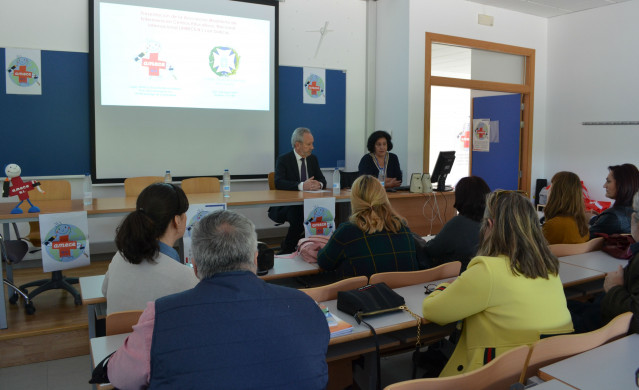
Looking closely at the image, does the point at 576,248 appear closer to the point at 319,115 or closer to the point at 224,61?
the point at 319,115

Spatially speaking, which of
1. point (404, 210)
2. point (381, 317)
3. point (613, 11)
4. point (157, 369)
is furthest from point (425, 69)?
point (157, 369)

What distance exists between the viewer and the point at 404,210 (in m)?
5.34

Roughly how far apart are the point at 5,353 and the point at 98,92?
9.55 ft

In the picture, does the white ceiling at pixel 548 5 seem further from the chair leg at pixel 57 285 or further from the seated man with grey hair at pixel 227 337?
the seated man with grey hair at pixel 227 337

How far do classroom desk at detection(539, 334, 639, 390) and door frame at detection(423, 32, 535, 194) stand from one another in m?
5.02

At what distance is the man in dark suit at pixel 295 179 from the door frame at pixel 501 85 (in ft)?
6.91

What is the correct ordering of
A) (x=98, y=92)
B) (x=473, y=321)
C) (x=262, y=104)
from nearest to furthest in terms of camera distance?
1. (x=473, y=321)
2. (x=98, y=92)
3. (x=262, y=104)

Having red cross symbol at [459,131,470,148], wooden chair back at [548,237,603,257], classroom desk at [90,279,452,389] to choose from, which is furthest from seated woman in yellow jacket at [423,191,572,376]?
red cross symbol at [459,131,470,148]

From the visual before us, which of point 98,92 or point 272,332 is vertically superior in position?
point 98,92

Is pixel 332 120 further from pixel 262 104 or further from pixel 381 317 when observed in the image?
pixel 381 317

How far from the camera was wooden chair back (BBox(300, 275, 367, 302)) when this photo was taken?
2.13 metres

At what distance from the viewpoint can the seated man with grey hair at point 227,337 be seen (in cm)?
118

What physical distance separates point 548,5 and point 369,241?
5.81m

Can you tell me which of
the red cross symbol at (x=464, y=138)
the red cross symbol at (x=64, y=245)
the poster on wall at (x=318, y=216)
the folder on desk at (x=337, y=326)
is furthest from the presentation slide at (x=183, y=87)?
the red cross symbol at (x=464, y=138)
